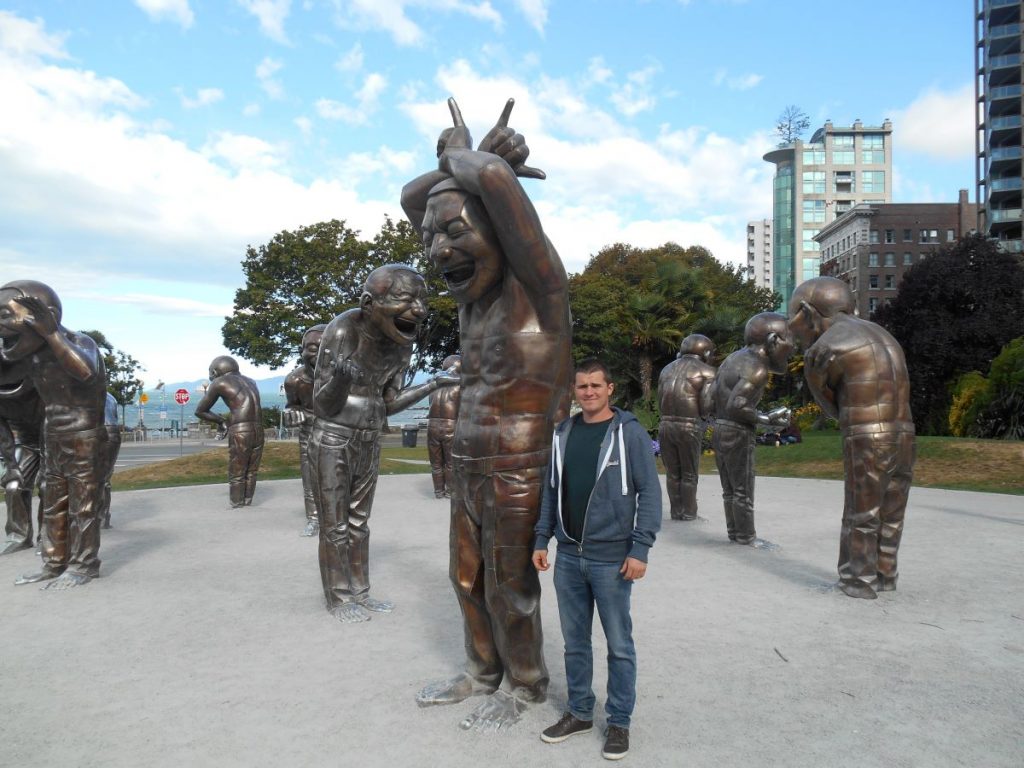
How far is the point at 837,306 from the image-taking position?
270 inches

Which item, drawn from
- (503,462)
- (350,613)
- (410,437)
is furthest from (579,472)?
(410,437)

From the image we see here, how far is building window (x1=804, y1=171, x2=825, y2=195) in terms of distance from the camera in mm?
109750

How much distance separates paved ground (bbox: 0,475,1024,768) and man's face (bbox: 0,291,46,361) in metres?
2.12

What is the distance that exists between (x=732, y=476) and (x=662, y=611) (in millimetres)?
3054

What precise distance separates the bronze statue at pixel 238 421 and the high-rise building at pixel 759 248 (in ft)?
477

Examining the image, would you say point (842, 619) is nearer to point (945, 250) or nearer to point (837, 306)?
point (837, 306)

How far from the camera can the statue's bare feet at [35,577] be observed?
7.02 m

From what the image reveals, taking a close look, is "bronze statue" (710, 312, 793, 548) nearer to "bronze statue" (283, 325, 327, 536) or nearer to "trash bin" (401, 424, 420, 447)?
"bronze statue" (283, 325, 327, 536)

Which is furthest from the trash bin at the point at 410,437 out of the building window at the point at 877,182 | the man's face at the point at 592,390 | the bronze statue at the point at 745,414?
the building window at the point at 877,182

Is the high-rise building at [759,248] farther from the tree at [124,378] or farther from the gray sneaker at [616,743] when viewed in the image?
the gray sneaker at [616,743]

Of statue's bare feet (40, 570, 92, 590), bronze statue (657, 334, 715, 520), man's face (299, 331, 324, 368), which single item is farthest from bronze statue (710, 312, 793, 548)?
statue's bare feet (40, 570, 92, 590)

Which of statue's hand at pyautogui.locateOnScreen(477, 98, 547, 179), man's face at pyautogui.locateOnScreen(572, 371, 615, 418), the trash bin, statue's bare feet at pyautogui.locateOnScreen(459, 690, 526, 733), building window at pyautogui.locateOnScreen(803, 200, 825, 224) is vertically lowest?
statue's bare feet at pyautogui.locateOnScreen(459, 690, 526, 733)

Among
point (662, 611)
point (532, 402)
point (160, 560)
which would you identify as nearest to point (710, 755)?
point (532, 402)

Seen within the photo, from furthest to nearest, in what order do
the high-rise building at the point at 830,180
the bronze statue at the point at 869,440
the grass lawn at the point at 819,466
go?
the high-rise building at the point at 830,180, the grass lawn at the point at 819,466, the bronze statue at the point at 869,440
